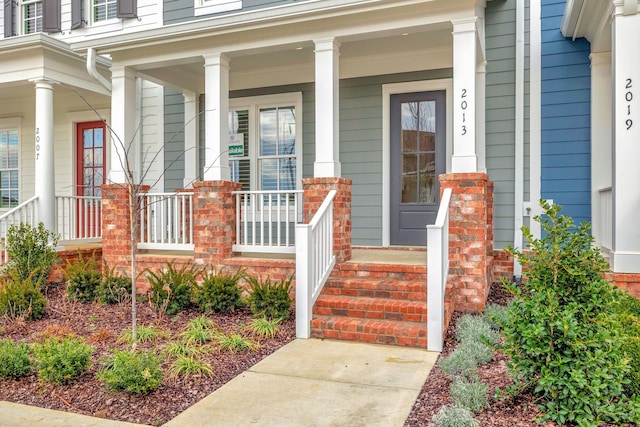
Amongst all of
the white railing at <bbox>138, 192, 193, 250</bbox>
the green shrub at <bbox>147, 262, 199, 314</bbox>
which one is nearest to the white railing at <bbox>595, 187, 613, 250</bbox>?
the green shrub at <bbox>147, 262, 199, 314</bbox>

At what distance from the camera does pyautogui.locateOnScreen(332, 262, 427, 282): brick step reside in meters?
5.38

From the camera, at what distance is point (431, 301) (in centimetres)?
455

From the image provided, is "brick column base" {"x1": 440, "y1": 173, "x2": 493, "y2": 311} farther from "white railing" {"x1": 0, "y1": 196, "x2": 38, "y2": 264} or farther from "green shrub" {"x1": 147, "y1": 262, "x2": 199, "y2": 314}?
"white railing" {"x1": 0, "y1": 196, "x2": 38, "y2": 264}

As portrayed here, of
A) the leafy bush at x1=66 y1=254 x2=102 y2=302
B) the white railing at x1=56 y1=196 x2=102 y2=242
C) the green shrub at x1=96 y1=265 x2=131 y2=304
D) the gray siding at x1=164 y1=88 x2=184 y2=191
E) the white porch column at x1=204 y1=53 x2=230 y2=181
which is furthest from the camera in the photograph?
the gray siding at x1=164 y1=88 x2=184 y2=191

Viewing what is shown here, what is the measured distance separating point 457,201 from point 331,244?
1.47 meters

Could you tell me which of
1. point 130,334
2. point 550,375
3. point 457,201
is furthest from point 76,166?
point 550,375

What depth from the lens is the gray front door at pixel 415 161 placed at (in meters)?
7.12

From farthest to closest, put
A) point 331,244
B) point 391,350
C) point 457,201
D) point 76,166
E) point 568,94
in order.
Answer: point 76,166 → point 568,94 → point 331,244 → point 457,201 → point 391,350

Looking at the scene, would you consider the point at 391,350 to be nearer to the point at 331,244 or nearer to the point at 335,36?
the point at 331,244

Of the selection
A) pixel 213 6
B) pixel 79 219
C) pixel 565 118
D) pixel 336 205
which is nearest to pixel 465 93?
pixel 336 205

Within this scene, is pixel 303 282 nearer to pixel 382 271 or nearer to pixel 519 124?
pixel 382 271

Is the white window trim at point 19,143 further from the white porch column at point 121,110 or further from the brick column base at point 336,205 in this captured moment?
the brick column base at point 336,205

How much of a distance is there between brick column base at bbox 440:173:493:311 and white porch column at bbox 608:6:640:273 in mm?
1265

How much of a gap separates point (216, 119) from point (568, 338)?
484 cm
